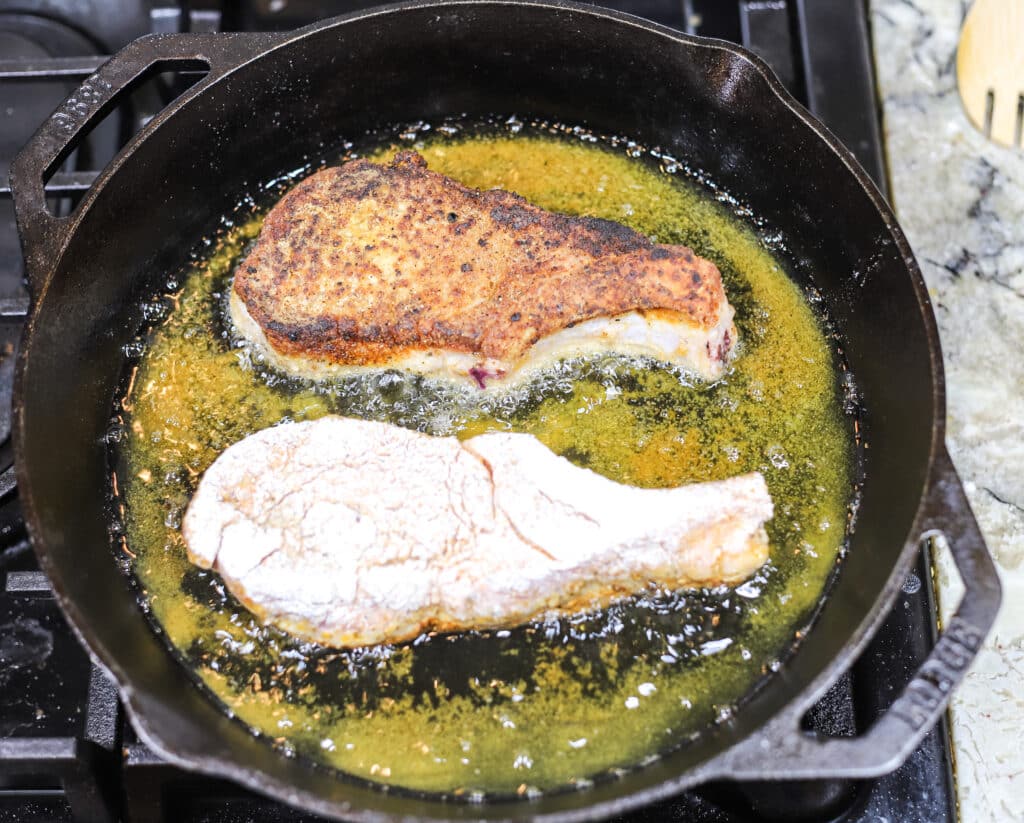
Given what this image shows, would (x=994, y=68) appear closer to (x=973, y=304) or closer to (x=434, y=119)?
(x=973, y=304)

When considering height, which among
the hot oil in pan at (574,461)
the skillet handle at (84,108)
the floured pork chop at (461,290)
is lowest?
the hot oil in pan at (574,461)

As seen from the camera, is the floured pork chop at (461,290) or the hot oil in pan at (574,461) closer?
the hot oil in pan at (574,461)

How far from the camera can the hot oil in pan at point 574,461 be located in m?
1.77

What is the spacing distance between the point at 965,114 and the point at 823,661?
4.76 ft

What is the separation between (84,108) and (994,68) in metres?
1.91

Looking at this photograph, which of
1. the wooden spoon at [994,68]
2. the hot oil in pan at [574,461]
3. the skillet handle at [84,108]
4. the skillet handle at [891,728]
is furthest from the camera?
the wooden spoon at [994,68]

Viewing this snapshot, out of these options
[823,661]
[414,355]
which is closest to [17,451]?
[414,355]

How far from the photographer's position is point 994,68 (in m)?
2.34

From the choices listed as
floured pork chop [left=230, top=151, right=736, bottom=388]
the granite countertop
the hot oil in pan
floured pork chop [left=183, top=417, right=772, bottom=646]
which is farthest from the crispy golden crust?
the granite countertop

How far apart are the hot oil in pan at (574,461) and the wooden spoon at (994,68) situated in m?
0.71

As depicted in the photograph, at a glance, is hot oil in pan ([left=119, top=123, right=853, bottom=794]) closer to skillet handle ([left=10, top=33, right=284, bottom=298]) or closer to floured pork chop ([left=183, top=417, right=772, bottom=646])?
floured pork chop ([left=183, top=417, right=772, bottom=646])

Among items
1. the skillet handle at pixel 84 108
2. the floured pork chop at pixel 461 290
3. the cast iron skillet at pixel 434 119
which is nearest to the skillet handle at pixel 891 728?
the cast iron skillet at pixel 434 119

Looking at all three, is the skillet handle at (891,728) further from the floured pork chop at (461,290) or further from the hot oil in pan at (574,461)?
the floured pork chop at (461,290)

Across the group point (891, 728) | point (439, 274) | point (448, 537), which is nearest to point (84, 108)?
point (439, 274)
